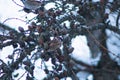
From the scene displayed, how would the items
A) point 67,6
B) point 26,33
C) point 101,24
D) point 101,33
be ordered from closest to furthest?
point 26,33 → point 67,6 → point 101,24 → point 101,33

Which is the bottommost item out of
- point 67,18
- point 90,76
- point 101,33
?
point 90,76

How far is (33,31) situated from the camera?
2721 mm

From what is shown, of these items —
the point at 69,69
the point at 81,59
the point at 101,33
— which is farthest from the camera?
the point at 81,59

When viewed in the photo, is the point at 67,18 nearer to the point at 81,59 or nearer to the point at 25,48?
the point at 25,48

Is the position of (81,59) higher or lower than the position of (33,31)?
lower

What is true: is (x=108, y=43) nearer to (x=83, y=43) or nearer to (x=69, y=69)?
(x=83, y=43)

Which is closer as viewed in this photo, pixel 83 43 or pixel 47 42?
pixel 47 42

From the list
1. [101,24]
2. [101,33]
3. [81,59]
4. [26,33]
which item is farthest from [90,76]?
[26,33]

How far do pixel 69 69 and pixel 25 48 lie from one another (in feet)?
1.35

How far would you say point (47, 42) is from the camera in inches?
93.8

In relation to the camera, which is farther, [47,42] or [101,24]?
[101,24]

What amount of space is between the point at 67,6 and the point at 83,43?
2.27 metres

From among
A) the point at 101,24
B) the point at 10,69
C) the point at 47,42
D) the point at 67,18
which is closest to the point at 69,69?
the point at 47,42

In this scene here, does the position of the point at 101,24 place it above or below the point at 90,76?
above
